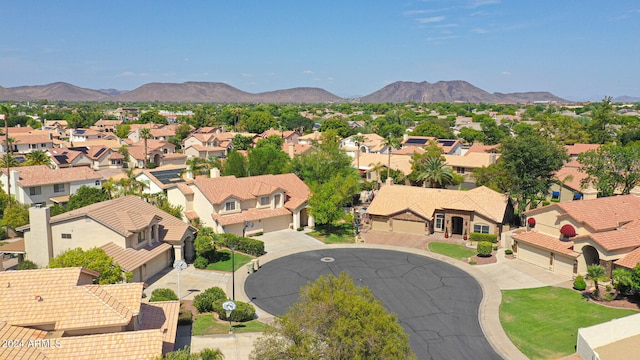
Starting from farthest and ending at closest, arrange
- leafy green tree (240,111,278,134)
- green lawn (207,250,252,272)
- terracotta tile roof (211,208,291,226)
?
1. leafy green tree (240,111,278,134)
2. terracotta tile roof (211,208,291,226)
3. green lawn (207,250,252,272)

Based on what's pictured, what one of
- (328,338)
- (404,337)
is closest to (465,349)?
(404,337)

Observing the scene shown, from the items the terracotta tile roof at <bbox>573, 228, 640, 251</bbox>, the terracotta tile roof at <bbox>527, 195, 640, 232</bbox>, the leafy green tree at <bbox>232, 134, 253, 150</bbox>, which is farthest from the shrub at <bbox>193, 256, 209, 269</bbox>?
the leafy green tree at <bbox>232, 134, 253, 150</bbox>

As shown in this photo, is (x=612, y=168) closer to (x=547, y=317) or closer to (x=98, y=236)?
(x=547, y=317)

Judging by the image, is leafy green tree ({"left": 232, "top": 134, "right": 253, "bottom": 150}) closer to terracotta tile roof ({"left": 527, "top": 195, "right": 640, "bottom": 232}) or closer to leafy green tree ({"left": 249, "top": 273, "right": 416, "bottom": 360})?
terracotta tile roof ({"left": 527, "top": 195, "right": 640, "bottom": 232})

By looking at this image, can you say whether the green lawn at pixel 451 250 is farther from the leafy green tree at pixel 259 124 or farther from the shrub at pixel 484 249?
the leafy green tree at pixel 259 124

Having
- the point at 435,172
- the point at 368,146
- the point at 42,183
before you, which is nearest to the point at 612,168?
the point at 435,172

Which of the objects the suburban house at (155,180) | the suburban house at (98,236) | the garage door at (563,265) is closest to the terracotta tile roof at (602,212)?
the garage door at (563,265)
